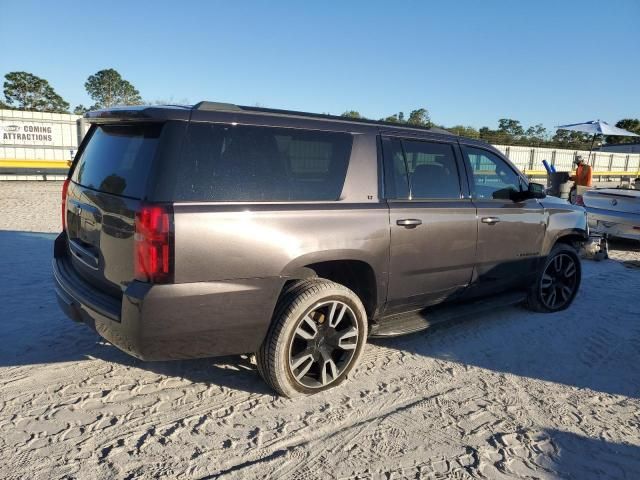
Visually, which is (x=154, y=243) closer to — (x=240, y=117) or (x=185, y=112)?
(x=185, y=112)

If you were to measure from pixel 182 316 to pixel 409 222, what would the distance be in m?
1.78

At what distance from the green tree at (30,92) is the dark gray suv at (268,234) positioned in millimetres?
48312


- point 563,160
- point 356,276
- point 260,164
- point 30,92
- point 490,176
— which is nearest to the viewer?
point 260,164

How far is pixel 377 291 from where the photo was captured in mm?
3521

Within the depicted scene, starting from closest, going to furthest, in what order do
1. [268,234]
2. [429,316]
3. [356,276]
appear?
[268,234] < [356,276] < [429,316]

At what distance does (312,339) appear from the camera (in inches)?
127

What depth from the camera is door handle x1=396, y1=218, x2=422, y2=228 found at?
351 cm

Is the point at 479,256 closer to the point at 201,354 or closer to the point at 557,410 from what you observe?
the point at 557,410

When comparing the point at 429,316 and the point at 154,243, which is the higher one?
the point at 154,243

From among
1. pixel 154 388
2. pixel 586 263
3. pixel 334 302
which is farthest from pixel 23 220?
pixel 586 263

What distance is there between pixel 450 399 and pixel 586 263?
5.40 metres

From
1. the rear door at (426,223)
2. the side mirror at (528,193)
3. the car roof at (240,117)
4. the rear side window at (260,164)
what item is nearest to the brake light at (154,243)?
the rear side window at (260,164)

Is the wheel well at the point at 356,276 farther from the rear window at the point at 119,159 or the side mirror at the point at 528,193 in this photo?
the side mirror at the point at 528,193

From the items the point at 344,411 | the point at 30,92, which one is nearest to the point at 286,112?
the point at 344,411
